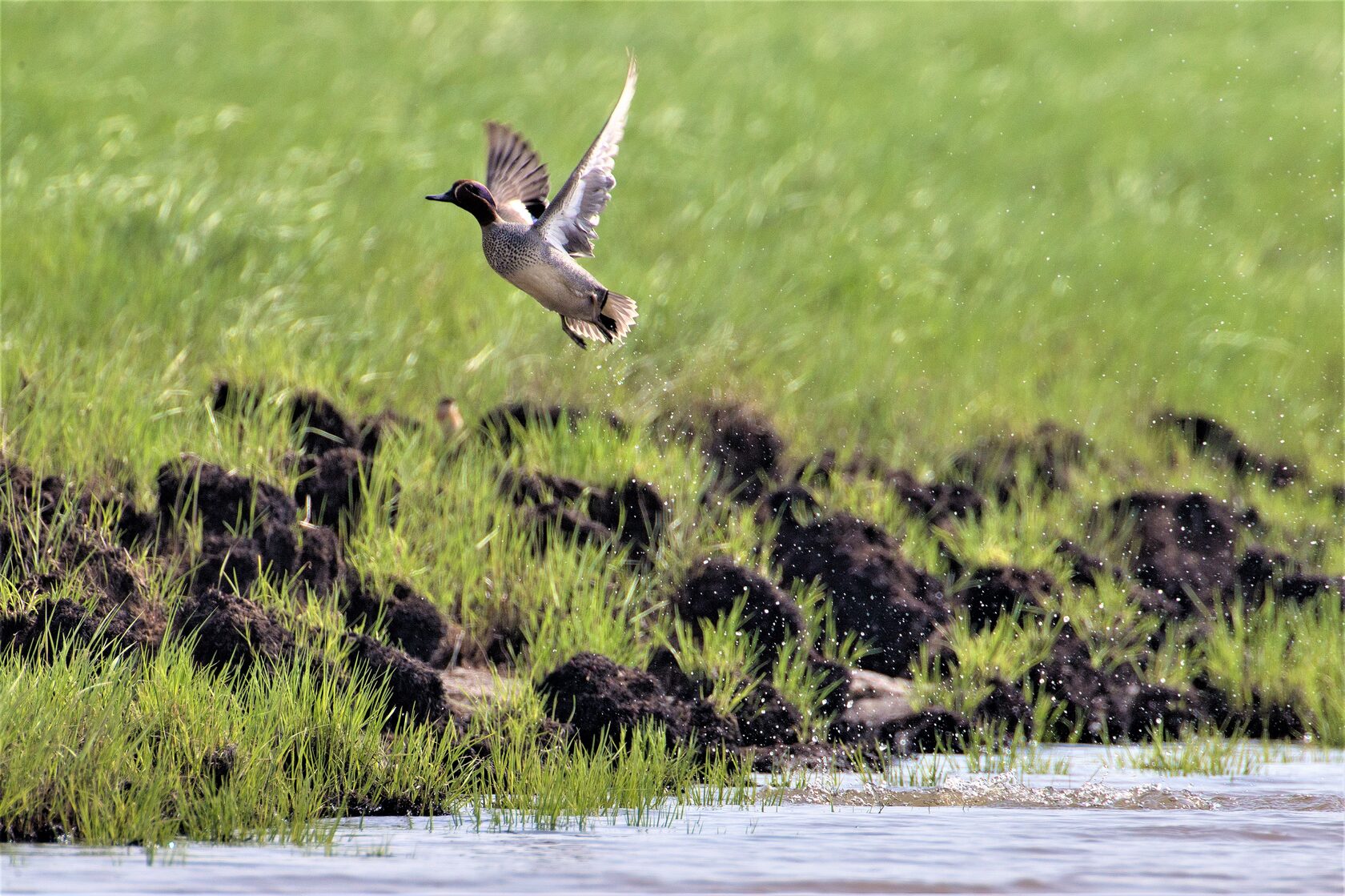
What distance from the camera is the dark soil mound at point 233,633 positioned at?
5.73 metres

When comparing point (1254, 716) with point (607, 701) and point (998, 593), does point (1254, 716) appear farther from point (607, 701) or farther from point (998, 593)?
point (607, 701)

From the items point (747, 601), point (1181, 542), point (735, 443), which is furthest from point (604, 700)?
point (1181, 542)

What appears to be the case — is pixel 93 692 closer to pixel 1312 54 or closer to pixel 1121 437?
pixel 1121 437

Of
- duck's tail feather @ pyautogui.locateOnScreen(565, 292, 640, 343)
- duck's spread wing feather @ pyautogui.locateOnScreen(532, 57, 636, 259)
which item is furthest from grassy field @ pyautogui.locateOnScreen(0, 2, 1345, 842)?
duck's spread wing feather @ pyautogui.locateOnScreen(532, 57, 636, 259)

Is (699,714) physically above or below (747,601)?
below

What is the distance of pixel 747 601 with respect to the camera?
22.2 feet

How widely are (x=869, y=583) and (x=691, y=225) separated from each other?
196 inches

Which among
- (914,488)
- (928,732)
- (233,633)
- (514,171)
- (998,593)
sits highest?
(514,171)

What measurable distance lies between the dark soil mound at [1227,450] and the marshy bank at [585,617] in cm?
38

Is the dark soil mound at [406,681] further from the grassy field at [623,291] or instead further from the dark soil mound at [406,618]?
the dark soil mound at [406,618]

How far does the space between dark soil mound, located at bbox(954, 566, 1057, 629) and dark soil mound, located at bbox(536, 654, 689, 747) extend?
6.09ft

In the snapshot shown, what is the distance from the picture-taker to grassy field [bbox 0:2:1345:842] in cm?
571

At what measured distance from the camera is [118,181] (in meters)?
10.2

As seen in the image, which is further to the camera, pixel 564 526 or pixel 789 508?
pixel 789 508
